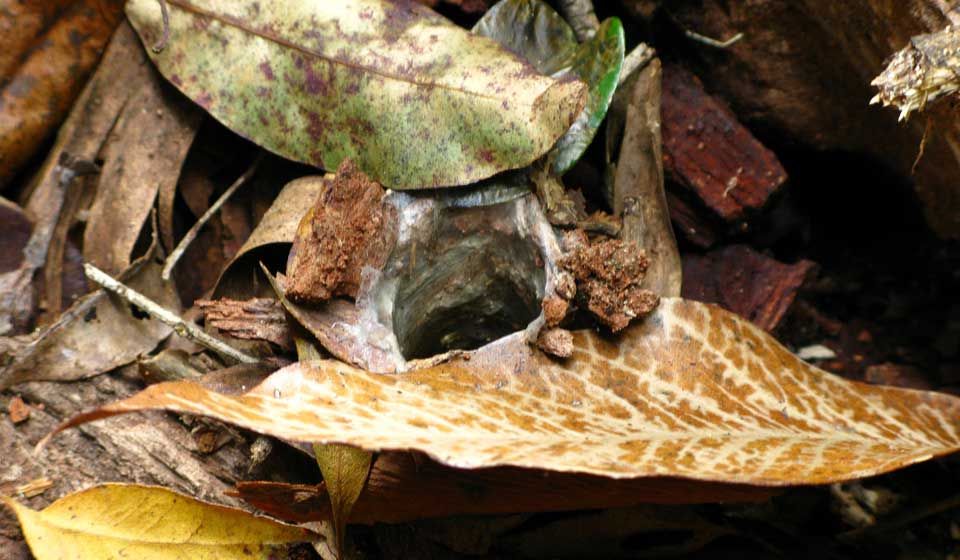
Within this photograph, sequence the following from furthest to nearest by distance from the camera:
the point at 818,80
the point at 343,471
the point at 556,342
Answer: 1. the point at 818,80
2. the point at 556,342
3. the point at 343,471

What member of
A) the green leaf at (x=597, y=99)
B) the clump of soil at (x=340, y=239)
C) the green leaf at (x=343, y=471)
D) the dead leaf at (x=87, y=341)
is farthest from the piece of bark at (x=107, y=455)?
the green leaf at (x=597, y=99)

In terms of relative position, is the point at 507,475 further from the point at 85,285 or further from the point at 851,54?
the point at 851,54

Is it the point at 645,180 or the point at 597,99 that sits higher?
the point at 597,99

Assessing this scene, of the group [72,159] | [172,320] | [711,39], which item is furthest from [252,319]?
[711,39]

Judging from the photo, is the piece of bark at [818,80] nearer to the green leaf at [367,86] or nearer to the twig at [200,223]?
the green leaf at [367,86]

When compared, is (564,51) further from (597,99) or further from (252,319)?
(252,319)

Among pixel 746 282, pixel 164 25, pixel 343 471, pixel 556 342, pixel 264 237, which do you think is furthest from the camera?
pixel 746 282

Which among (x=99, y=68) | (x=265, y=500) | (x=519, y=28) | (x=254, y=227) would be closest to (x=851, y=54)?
(x=519, y=28)
